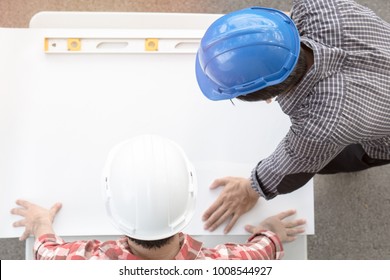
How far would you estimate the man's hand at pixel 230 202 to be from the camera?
95 centimetres

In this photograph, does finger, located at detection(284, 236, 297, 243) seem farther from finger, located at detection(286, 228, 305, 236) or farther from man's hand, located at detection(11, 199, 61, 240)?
man's hand, located at detection(11, 199, 61, 240)

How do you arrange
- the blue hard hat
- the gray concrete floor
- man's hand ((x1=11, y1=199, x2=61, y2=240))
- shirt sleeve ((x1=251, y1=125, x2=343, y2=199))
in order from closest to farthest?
the blue hard hat → shirt sleeve ((x1=251, y1=125, x2=343, y2=199)) → man's hand ((x1=11, y1=199, x2=61, y2=240)) → the gray concrete floor

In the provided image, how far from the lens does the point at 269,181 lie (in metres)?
0.92

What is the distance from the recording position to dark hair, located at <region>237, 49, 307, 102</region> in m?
Answer: 0.74

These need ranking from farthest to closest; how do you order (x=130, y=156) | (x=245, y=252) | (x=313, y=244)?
(x=313, y=244) < (x=245, y=252) < (x=130, y=156)

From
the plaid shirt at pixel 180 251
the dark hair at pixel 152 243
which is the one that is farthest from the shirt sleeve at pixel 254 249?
the dark hair at pixel 152 243

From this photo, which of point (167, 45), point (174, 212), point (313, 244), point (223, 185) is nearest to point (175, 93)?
point (167, 45)

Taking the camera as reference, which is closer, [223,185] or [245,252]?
[245,252]

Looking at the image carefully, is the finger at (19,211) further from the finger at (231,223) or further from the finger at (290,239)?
the finger at (290,239)

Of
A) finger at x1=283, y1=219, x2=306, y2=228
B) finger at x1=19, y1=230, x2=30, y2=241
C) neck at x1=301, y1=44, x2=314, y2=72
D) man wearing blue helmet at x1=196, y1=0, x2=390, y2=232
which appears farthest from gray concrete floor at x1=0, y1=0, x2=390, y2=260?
finger at x1=19, y1=230, x2=30, y2=241

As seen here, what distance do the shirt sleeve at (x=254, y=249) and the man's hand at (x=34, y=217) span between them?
0.32m

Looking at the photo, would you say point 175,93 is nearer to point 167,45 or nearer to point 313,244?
point 167,45

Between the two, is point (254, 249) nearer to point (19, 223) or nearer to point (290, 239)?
point (290, 239)

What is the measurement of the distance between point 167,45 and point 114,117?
0.63 feet
